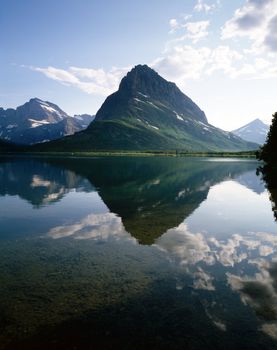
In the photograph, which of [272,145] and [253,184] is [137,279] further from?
[272,145]

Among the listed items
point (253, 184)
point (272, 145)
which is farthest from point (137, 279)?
point (272, 145)

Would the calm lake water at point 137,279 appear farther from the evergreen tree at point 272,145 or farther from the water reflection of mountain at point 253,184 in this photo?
the evergreen tree at point 272,145

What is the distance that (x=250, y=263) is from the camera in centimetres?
2203

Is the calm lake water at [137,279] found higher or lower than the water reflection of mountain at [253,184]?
higher

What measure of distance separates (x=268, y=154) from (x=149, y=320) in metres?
106

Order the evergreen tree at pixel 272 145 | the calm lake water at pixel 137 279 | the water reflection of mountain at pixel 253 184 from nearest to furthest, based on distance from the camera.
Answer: the calm lake water at pixel 137 279 → the water reflection of mountain at pixel 253 184 → the evergreen tree at pixel 272 145

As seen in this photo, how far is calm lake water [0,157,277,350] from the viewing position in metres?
13.0

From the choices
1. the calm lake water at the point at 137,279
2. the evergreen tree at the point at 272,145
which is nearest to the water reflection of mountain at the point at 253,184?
the evergreen tree at the point at 272,145

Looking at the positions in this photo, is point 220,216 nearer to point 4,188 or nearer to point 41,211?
point 41,211

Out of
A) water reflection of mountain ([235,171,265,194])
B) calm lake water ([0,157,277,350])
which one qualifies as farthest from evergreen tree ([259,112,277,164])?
calm lake water ([0,157,277,350])

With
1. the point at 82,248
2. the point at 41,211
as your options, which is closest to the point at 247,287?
the point at 82,248

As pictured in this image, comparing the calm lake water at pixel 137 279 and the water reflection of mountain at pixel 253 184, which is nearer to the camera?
the calm lake water at pixel 137 279

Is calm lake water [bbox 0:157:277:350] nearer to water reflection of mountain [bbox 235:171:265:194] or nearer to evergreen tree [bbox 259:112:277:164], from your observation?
water reflection of mountain [bbox 235:171:265:194]

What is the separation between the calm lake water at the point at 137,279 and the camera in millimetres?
12992
